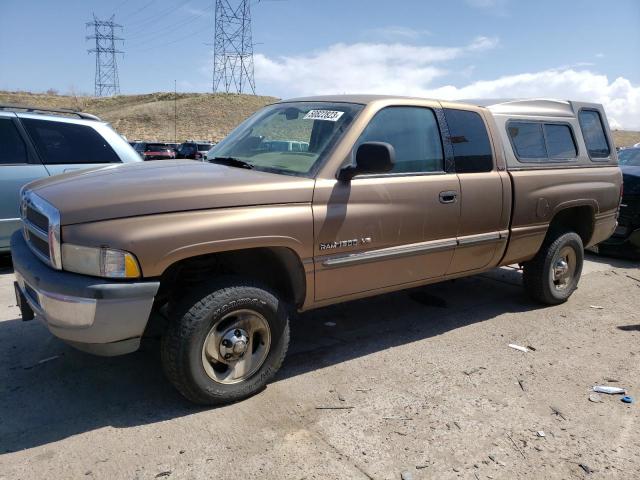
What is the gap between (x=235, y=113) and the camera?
2361 inches

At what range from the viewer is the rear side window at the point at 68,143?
6.11 meters

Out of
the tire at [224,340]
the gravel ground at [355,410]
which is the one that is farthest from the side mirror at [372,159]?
the gravel ground at [355,410]

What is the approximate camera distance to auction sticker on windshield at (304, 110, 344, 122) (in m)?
3.72

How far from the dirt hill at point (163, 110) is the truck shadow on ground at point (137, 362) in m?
47.0

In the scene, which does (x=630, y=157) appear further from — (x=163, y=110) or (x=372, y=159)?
(x=163, y=110)

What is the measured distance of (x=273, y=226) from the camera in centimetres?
311

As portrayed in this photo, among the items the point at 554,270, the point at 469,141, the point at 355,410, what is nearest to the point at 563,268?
the point at 554,270

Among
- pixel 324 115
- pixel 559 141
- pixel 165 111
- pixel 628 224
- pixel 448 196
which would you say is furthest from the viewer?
pixel 165 111

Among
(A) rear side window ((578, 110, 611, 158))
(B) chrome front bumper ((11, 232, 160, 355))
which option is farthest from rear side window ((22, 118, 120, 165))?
(A) rear side window ((578, 110, 611, 158))

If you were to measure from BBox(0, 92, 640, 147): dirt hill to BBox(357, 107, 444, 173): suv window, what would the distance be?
4695 cm

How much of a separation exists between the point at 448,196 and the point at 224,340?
207 centimetres

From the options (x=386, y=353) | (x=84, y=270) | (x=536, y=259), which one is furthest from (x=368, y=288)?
(x=536, y=259)

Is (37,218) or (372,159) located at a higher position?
(372,159)

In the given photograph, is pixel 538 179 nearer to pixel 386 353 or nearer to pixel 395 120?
pixel 395 120
